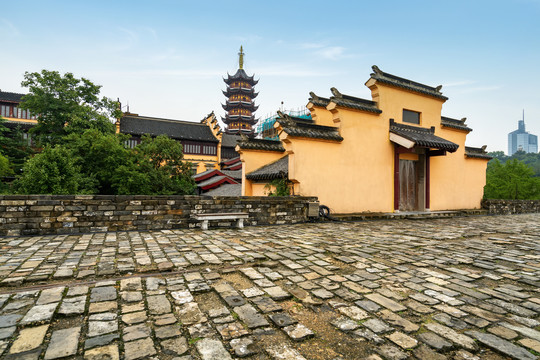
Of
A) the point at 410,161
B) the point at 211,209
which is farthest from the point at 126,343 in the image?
the point at 410,161

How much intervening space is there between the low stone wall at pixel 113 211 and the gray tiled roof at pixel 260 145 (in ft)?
14.0

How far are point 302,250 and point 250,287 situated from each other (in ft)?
6.92

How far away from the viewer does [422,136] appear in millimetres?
12070

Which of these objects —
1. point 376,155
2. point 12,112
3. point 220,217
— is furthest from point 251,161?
point 12,112

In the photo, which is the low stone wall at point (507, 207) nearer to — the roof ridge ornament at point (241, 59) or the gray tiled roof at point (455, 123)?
the gray tiled roof at point (455, 123)

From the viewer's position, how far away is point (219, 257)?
471cm

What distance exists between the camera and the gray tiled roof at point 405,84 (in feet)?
38.4

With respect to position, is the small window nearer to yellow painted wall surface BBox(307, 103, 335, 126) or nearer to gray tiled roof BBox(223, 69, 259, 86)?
yellow painted wall surface BBox(307, 103, 335, 126)

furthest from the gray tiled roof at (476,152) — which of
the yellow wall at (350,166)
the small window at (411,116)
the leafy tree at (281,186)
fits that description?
the leafy tree at (281,186)

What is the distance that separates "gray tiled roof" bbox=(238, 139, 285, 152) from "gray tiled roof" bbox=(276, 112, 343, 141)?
2.63 m

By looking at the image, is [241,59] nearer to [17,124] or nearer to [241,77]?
[241,77]

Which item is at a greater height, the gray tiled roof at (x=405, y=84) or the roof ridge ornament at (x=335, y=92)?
the gray tiled roof at (x=405, y=84)

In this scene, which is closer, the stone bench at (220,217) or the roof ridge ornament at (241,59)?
the stone bench at (220,217)

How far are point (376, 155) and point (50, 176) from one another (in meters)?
17.3
